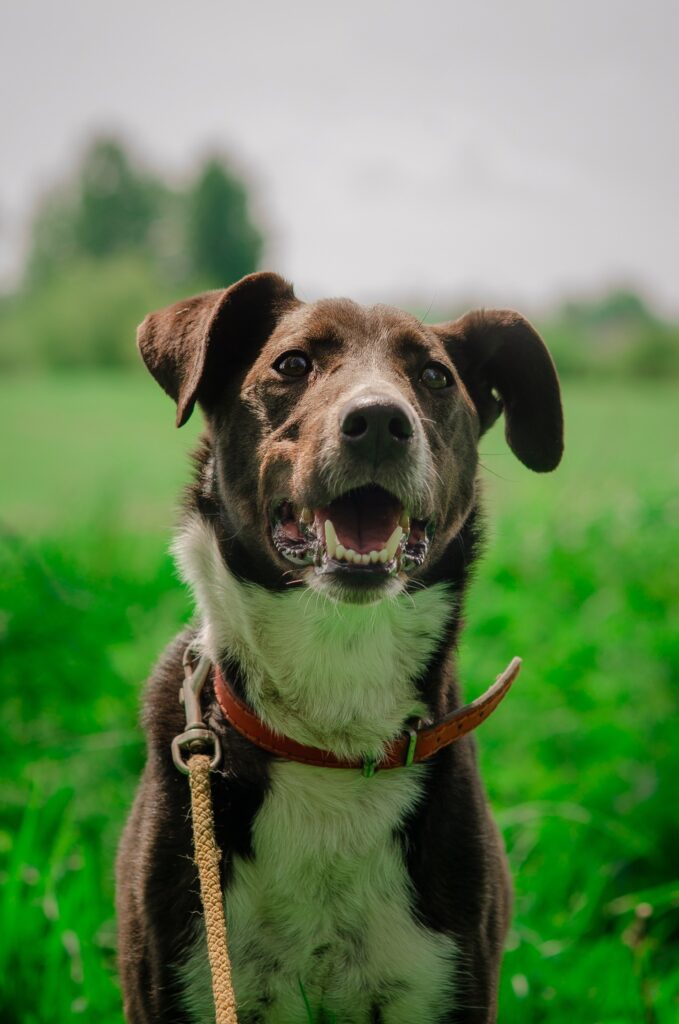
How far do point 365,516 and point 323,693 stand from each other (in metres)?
0.42

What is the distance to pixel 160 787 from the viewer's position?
2211mm

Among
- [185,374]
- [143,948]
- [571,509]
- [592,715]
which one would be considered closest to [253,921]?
[143,948]

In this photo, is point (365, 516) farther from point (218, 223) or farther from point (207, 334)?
point (218, 223)

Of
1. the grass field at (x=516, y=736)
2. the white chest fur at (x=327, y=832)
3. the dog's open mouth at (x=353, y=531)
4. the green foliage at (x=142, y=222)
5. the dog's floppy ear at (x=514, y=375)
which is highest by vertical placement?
the dog's floppy ear at (x=514, y=375)

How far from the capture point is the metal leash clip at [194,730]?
2.07 metres

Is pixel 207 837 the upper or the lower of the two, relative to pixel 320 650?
lower

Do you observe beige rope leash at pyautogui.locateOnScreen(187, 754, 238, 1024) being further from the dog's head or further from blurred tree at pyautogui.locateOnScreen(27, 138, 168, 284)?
blurred tree at pyautogui.locateOnScreen(27, 138, 168, 284)

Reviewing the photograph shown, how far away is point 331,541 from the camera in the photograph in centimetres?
213

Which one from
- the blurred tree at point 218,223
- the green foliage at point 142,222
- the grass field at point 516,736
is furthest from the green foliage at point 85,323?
the blurred tree at point 218,223

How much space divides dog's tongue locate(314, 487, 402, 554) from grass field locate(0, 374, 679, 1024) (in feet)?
1.61

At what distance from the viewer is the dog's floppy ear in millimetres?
2625

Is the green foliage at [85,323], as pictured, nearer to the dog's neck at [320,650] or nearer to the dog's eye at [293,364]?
the dog's eye at [293,364]

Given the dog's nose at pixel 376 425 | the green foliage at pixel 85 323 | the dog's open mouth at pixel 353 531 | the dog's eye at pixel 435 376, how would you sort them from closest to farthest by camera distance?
the dog's nose at pixel 376 425
the dog's open mouth at pixel 353 531
the dog's eye at pixel 435 376
the green foliage at pixel 85 323

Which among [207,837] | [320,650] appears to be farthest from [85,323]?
[207,837]
